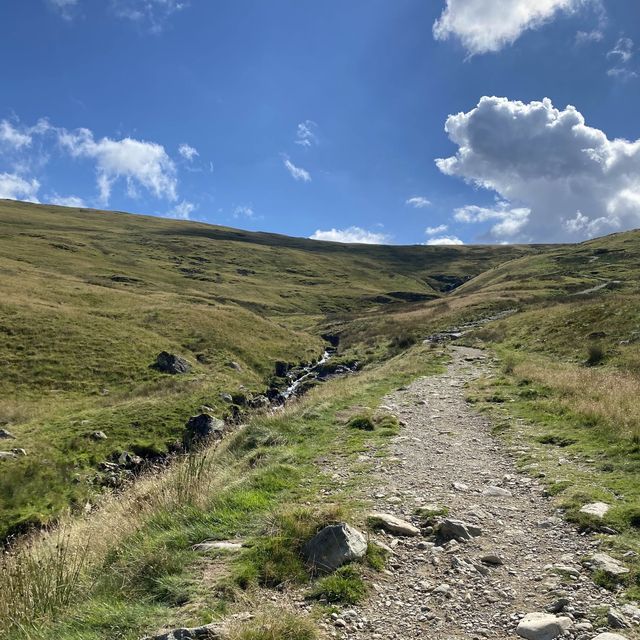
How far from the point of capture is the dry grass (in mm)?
13383

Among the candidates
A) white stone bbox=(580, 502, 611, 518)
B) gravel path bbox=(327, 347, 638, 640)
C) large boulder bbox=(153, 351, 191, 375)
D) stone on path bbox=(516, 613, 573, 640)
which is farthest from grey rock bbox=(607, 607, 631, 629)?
large boulder bbox=(153, 351, 191, 375)

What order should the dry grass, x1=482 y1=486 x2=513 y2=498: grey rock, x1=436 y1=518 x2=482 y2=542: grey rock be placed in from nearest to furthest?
x1=436 y1=518 x2=482 y2=542: grey rock
x1=482 y1=486 x2=513 y2=498: grey rock
the dry grass

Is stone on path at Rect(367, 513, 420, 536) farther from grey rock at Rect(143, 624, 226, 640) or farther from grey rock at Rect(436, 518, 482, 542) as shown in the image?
grey rock at Rect(143, 624, 226, 640)

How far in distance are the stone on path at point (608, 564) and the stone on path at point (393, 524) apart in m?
2.66

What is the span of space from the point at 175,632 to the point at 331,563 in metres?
2.41

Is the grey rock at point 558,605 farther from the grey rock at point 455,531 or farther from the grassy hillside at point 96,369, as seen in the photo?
the grassy hillside at point 96,369

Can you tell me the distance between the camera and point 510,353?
33.6 metres

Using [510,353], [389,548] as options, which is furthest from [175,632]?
[510,353]

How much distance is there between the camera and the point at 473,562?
7.18 metres

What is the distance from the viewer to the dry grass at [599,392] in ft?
43.9

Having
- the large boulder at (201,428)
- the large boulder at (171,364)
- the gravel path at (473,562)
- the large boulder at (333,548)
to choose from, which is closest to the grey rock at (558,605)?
the gravel path at (473,562)

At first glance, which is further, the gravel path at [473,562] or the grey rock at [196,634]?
the gravel path at [473,562]

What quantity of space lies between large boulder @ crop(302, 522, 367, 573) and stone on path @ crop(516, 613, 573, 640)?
7.77 feet

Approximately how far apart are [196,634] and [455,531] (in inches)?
180
